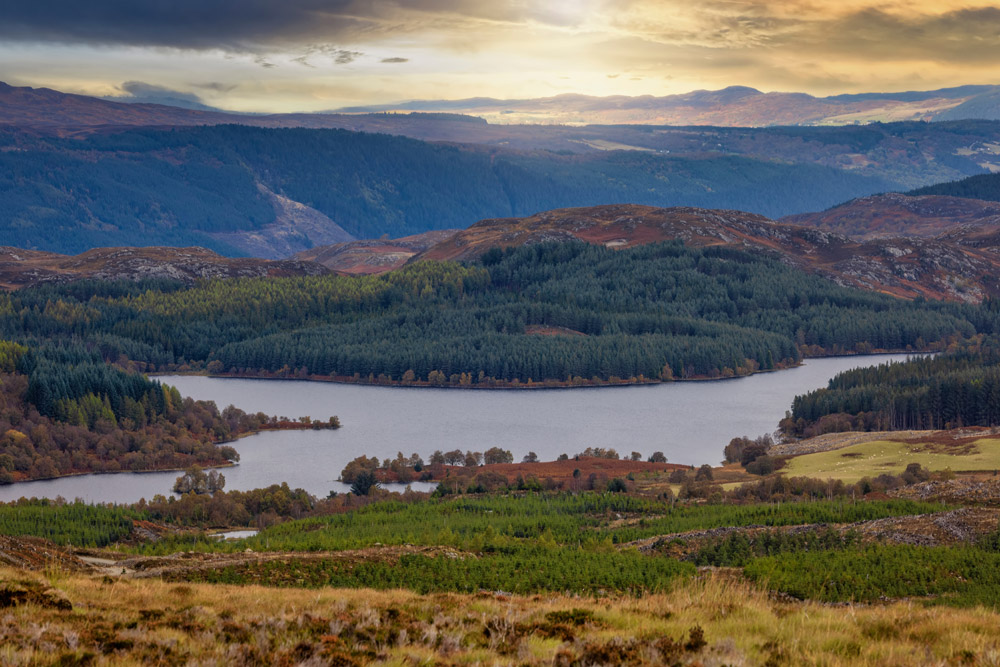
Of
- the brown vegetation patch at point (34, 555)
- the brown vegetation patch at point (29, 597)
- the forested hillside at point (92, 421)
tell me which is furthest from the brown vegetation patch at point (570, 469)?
the brown vegetation patch at point (29, 597)

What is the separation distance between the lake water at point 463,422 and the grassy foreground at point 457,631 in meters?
67.7

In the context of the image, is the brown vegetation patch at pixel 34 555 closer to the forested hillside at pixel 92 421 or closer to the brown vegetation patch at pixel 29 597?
the brown vegetation patch at pixel 29 597

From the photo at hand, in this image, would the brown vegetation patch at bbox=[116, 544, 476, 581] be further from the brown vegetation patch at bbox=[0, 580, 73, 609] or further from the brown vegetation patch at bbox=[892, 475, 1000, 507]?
the brown vegetation patch at bbox=[892, 475, 1000, 507]

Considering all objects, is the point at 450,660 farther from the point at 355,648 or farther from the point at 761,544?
the point at 761,544

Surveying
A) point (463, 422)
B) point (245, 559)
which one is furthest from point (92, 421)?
point (245, 559)

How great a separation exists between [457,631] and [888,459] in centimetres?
6487

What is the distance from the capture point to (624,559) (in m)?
42.0

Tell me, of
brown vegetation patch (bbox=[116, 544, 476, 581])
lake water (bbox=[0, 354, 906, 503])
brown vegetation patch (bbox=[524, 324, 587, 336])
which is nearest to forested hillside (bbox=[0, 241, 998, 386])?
brown vegetation patch (bbox=[524, 324, 587, 336])

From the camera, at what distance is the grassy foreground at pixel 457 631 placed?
66.0ft

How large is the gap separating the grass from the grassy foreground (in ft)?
166

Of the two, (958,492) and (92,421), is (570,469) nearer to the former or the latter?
(958,492)

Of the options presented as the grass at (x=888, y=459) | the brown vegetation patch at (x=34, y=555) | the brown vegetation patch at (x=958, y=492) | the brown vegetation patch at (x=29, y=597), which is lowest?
the grass at (x=888, y=459)

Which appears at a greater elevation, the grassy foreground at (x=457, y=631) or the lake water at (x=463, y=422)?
the grassy foreground at (x=457, y=631)

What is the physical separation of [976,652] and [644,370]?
149868 mm
